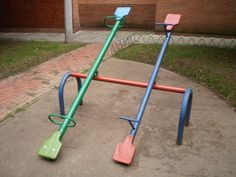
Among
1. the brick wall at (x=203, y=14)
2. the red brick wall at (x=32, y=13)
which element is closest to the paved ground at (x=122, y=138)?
the brick wall at (x=203, y=14)

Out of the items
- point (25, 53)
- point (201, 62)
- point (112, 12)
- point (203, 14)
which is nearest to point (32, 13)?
point (112, 12)

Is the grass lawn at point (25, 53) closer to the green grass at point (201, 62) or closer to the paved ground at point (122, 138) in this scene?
the green grass at point (201, 62)

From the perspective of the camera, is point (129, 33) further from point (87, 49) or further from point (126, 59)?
point (126, 59)

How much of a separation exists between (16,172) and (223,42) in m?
7.60

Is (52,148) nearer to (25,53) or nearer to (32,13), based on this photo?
(25,53)

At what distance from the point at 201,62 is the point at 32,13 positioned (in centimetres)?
690

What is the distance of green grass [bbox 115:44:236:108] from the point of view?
5754 millimetres

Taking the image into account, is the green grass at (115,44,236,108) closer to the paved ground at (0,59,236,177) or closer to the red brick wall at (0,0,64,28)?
the paved ground at (0,59,236,177)

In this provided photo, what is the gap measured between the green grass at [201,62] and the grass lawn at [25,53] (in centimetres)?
169

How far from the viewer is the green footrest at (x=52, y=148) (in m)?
3.38

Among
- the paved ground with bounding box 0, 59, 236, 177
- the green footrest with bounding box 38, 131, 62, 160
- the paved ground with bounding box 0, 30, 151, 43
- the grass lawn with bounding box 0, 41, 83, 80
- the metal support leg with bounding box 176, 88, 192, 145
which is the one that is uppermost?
the metal support leg with bounding box 176, 88, 192, 145

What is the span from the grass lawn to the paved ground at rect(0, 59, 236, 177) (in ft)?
5.93

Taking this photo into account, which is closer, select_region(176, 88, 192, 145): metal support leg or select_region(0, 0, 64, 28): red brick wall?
select_region(176, 88, 192, 145): metal support leg

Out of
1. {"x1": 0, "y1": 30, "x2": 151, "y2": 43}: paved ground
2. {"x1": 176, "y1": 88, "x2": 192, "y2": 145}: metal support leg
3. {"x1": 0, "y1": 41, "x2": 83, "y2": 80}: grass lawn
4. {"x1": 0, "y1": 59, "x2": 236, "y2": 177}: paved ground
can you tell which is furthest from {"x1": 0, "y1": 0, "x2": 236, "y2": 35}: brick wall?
{"x1": 176, "y1": 88, "x2": 192, "y2": 145}: metal support leg
